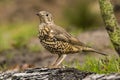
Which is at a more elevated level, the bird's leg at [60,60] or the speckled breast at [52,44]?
the speckled breast at [52,44]

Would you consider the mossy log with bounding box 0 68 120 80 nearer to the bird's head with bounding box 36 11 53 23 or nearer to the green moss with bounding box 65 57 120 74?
the green moss with bounding box 65 57 120 74

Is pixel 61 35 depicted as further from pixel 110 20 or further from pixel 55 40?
pixel 110 20

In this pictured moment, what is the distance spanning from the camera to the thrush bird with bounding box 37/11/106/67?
27.1 feet

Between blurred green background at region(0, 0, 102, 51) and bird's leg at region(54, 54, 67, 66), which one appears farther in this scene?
blurred green background at region(0, 0, 102, 51)

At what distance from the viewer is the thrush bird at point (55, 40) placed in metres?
8.27

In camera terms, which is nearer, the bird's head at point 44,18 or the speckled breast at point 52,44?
the speckled breast at point 52,44

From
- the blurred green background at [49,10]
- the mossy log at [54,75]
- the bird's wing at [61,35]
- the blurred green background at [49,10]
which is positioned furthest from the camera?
the blurred green background at [49,10]

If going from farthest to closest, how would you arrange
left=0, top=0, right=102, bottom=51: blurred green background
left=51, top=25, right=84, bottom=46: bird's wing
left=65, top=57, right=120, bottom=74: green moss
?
left=0, top=0, right=102, bottom=51: blurred green background, left=51, top=25, right=84, bottom=46: bird's wing, left=65, top=57, right=120, bottom=74: green moss

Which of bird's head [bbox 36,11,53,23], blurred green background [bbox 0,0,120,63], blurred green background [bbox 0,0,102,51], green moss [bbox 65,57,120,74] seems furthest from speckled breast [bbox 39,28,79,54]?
blurred green background [bbox 0,0,102,51]

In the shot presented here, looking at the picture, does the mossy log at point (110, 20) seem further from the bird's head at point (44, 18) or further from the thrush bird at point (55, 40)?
the bird's head at point (44, 18)

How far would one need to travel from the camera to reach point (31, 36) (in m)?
15.7

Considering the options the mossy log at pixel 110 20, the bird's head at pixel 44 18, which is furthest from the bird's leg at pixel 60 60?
the mossy log at pixel 110 20

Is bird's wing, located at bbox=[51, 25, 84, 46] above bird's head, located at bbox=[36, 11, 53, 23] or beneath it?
beneath

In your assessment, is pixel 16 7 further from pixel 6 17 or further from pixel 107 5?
pixel 107 5
